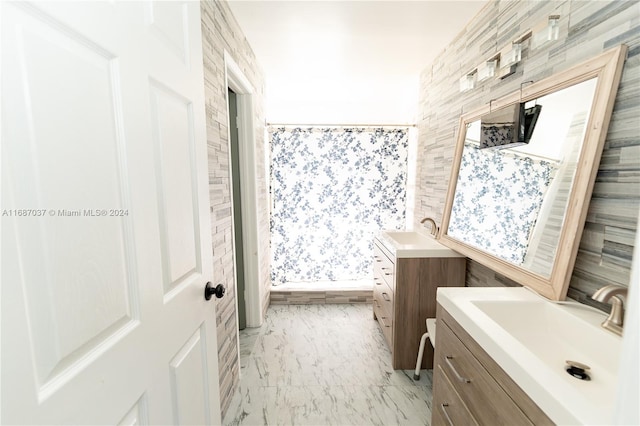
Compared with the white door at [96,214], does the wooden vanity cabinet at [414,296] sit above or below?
below

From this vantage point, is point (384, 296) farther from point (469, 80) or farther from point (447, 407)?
point (469, 80)

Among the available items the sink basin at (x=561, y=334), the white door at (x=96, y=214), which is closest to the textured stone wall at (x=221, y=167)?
the white door at (x=96, y=214)

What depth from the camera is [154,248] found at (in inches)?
26.4

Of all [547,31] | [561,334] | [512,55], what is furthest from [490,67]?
[561,334]

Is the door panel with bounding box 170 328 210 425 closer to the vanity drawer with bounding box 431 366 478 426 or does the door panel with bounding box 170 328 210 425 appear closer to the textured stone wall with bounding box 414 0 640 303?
the vanity drawer with bounding box 431 366 478 426

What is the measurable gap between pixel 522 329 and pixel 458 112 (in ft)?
4.90

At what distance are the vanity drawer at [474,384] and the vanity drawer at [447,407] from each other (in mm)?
28

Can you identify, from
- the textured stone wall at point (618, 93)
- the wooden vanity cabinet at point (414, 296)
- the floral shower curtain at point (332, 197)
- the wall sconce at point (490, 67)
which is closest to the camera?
the textured stone wall at point (618, 93)

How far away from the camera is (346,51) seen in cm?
215

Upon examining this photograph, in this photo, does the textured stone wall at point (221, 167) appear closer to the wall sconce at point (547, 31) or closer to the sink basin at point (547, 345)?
the sink basin at point (547, 345)

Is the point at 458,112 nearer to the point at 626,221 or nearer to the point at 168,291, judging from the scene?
the point at 626,221

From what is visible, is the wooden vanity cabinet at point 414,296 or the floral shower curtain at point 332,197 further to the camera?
the floral shower curtain at point 332,197

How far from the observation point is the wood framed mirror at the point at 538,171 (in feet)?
3.25

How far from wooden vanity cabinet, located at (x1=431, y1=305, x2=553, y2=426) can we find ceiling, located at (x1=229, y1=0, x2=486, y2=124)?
1.78 m
